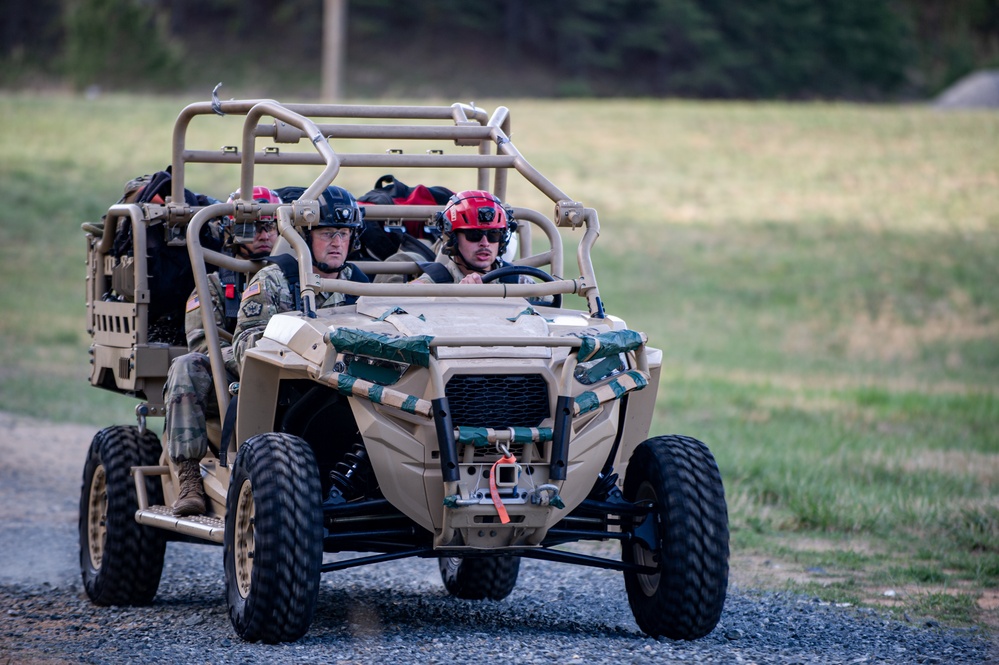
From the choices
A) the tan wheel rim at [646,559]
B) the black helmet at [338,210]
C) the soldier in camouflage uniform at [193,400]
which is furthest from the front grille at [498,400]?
the soldier in camouflage uniform at [193,400]

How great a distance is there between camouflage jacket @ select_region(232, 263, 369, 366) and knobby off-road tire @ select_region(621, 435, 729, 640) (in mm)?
1777

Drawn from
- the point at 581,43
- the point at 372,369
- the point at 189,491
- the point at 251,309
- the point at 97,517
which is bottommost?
the point at 97,517

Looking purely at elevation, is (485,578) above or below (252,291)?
below

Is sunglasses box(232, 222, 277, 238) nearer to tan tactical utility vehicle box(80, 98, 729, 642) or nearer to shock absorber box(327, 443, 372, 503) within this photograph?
tan tactical utility vehicle box(80, 98, 729, 642)

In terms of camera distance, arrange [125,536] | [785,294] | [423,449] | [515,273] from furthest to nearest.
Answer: [785,294], [125,536], [515,273], [423,449]

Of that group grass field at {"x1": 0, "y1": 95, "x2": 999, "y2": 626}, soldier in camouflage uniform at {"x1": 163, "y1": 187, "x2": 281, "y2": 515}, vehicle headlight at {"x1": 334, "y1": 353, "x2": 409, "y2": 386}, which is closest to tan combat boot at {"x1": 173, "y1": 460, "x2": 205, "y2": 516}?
soldier in camouflage uniform at {"x1": 163, "y1": 187, "x2": 281, "y2": 515}

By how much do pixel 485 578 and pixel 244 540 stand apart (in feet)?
7.56

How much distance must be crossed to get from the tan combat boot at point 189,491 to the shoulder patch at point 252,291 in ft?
3.14

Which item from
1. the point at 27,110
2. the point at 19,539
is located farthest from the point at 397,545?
the point at 27,110

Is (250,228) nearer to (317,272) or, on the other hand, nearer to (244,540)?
(317,272)

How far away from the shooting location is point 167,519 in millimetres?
7559

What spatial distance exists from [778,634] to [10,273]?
71.4ft

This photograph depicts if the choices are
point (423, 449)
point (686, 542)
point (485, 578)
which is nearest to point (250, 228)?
point (423, 449)

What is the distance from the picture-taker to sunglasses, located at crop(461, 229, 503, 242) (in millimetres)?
7668
